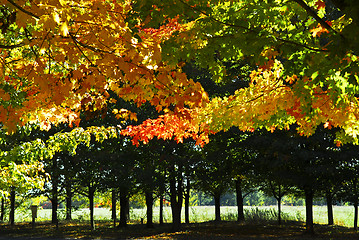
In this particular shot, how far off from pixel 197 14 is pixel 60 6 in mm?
1594

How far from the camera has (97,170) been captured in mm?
22234

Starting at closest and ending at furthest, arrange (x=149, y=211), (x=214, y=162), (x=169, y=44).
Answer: (x=169, y=44), (x=214, y=162), (x=149, y=211)

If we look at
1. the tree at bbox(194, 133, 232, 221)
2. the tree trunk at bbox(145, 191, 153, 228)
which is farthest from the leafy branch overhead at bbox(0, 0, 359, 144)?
the tree trunk at bbox(145, 191, 153, 228)

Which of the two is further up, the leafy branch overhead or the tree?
the leafy branch overhead

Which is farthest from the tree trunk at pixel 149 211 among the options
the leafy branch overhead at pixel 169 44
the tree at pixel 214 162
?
the leafy branch overhead at pixel 169 44

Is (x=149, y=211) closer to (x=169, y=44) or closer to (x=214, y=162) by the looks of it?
(x=214, y=162)

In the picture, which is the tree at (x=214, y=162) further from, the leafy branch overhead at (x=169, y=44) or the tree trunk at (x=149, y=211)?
the leafy branch overhead at (x=169, y=44)

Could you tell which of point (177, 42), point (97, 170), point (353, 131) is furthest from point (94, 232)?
point (177, 42)

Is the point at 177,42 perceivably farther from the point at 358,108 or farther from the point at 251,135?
the point at 251,135

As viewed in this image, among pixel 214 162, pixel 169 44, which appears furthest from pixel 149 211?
pixel 169 44

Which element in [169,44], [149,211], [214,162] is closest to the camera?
[169,44]

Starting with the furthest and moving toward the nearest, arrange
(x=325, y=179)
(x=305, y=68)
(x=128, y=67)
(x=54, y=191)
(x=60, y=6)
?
(x=54, y=191) < (x=325, y=179) < (x=305, y=68) < (x=128, y=67) < (x=60, y=6)

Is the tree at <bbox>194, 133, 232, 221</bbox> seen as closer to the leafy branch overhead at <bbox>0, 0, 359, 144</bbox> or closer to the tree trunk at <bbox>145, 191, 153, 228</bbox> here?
the tree trunk at <bbox>145, 191, 153, 228</bbox>

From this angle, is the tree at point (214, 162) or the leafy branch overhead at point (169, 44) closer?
the leafy branch overhead at point (169, 44)
